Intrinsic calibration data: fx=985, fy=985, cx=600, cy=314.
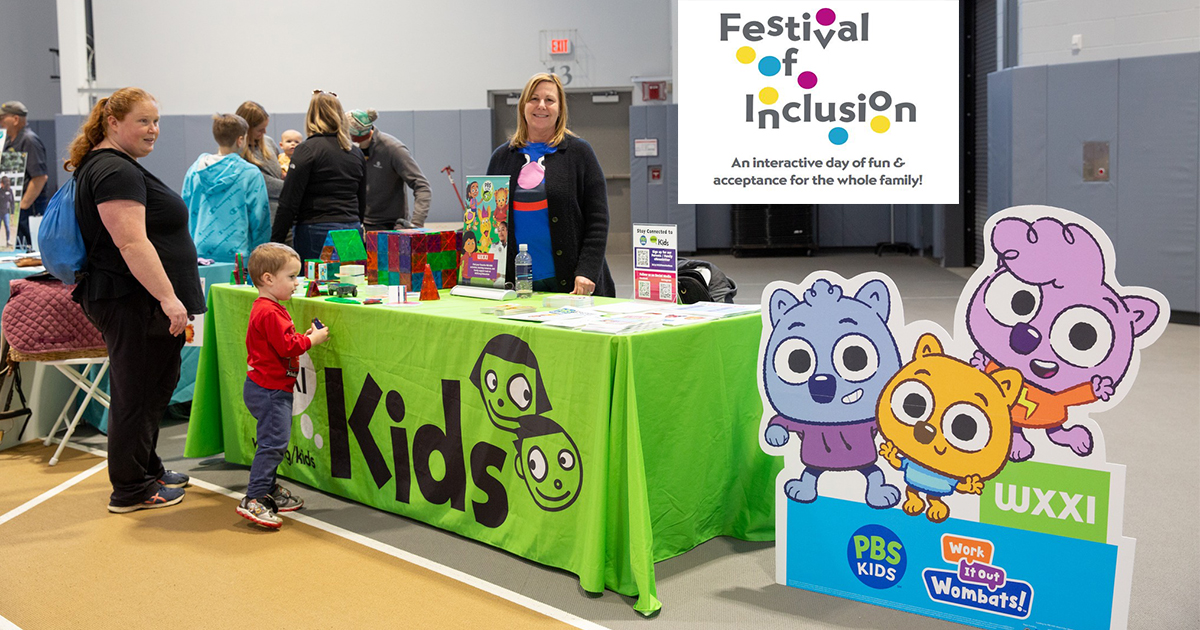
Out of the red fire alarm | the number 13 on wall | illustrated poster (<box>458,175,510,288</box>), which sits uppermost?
the number 13 on wall

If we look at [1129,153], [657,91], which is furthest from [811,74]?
[657,91]

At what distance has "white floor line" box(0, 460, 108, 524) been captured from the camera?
3385 millimetres

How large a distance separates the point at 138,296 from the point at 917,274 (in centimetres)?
832

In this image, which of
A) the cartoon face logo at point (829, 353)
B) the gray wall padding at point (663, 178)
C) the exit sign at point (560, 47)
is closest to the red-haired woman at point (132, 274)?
the cartoon face logo at point (829, 353)

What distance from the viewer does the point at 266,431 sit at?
10.6ft

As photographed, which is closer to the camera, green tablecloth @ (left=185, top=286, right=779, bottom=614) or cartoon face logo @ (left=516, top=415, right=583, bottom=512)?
green tablecloth @ (left=185, top=286, right=779, bottom=614)

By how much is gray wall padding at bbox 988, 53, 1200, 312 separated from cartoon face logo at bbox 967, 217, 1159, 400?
5.41 meters

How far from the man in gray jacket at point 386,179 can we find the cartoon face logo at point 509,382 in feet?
7.09

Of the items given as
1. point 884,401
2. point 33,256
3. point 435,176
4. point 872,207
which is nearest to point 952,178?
point 884,401

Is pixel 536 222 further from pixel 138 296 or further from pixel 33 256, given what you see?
pixel 33 256

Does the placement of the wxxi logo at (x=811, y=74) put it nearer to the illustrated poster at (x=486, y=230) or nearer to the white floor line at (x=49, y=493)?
the illustrated poster at (x=486, y=230)

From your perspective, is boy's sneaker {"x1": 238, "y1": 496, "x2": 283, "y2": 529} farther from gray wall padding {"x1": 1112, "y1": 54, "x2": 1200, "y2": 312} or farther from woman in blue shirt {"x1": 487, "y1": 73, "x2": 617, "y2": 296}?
gray wall padding {"x1": 1112, "y1": 54, "x2": 1200, "y2": 312}

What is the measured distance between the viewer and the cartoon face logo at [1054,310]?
7.22ft

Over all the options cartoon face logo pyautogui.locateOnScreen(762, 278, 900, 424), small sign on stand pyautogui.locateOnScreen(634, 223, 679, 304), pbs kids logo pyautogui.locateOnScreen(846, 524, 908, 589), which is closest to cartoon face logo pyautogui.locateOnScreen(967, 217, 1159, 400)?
cartoon face logo pyautogui.locateOnScreen(762, 278, 900, 424)
